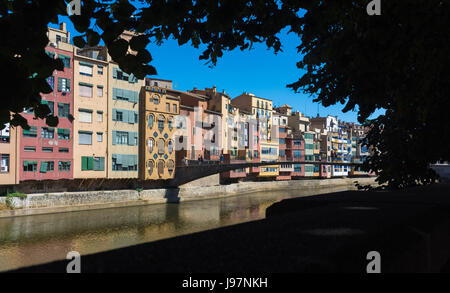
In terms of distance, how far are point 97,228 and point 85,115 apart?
605 inches

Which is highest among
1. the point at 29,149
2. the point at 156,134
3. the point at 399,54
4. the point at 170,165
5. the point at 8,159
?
the point at 156,134

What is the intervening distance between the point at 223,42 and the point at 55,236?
20.5 metres

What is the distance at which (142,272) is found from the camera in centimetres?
213

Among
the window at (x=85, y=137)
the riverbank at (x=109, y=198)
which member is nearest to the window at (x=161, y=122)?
the riverbank at (x=109, y=198)

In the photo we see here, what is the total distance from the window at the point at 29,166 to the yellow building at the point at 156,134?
11.7 metres

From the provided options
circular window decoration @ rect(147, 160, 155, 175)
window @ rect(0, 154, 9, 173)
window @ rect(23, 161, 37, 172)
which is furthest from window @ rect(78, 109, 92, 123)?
circular window decoration @ rect(147, 160, 155, 175)

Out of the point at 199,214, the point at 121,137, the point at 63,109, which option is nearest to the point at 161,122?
the point at 121,137

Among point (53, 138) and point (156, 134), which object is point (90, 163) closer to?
point (53, 138)

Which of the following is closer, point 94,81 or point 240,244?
point 240,244

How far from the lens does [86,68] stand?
3594cm
